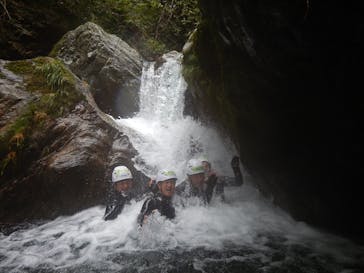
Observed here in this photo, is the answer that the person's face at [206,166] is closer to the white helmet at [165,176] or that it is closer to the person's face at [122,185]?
the white helmet at [165,176]

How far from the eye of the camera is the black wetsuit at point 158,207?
5.32 metres

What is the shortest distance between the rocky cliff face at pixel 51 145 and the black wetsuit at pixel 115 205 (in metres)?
0.66

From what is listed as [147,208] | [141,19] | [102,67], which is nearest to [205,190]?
[147,208]

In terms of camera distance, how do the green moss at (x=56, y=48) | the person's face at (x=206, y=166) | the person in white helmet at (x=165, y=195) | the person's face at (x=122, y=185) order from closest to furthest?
the person in white helmet at (x=165, y=195) < the person's face at (x=122, y=185) < the person's face at (x=206, y=166) < the green moss at (x=56, y=48)

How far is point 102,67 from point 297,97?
8.08 m

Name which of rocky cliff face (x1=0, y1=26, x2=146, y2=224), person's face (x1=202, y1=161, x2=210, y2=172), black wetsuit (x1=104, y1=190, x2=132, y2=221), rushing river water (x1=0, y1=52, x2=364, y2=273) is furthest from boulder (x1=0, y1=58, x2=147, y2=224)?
person's face (x1=202, y1=161, x2=210, y2=172)

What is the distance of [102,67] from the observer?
10305 mm

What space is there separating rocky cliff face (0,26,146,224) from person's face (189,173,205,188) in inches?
67.4

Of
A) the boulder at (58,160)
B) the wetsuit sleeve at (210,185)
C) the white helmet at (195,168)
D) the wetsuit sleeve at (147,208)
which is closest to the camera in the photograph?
the wetsuit sleeve at (147,208)

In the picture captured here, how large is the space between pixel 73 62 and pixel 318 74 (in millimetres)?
9370

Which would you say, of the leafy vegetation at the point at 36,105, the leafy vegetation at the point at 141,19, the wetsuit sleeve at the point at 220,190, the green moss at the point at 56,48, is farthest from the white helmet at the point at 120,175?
the leafy vegetation at the point at 141,19

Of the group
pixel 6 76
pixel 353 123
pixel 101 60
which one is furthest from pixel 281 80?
pixel 101 60

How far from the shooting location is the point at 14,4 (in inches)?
407

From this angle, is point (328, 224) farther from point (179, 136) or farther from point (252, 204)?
point (179, 136)
